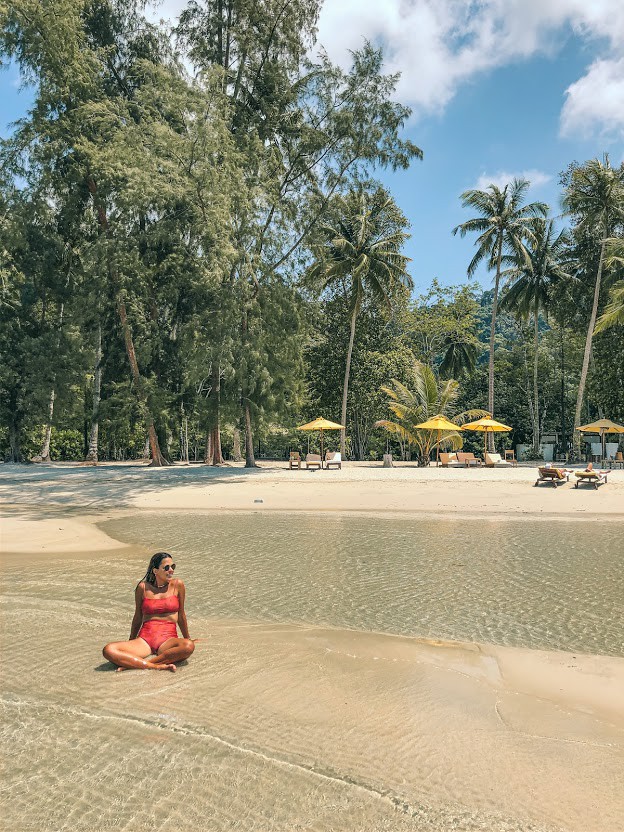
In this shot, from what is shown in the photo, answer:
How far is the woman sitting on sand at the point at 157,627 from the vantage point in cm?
566

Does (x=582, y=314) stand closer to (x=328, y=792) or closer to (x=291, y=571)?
(x=291, y=571)

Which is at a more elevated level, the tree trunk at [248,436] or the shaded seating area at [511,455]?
the tree trunk at [248,436]

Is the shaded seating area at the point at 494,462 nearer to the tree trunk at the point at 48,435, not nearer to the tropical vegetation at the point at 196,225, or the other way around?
the tropical vegetation at the point at 196,225

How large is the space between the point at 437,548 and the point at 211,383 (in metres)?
17.8

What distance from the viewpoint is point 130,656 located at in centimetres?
565

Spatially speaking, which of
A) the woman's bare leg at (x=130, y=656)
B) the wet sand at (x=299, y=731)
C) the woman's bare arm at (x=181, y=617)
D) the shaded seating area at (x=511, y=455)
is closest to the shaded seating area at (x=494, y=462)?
the shaded seating area at (x=511, y=455)

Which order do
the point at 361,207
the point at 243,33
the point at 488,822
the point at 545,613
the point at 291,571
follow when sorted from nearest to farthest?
the point at 488,822 < the point at 545,613 < the point at 291,571 < the point at 243,33 < the point at 361,207

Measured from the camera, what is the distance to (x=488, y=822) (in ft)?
11.7

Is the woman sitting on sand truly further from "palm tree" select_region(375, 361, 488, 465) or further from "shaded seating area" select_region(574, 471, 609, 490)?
"palm tree" select_region(375, 361, 488, 465)

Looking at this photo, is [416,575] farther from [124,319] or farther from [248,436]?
[124,319]

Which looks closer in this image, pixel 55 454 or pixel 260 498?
pixel 260 498

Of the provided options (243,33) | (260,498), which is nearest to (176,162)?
(243,33)

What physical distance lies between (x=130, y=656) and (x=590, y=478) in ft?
65.2

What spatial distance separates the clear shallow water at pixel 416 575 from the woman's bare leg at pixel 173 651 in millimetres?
1499
